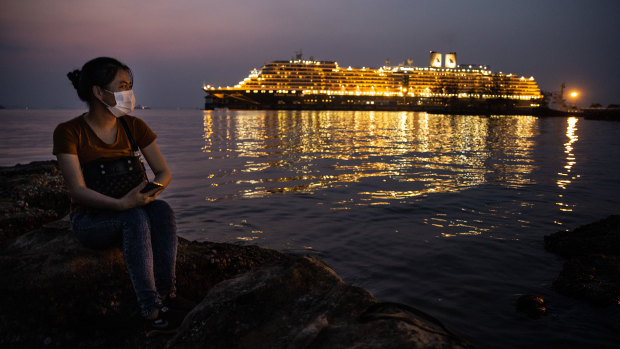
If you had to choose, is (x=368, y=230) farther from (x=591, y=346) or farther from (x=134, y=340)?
A: (x=134, y=340)

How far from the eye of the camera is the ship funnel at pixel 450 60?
12812 centimetres

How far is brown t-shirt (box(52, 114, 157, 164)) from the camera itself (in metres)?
2.79

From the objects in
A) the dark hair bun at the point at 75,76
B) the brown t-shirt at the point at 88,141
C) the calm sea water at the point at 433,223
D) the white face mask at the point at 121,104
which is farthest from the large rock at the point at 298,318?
the dark hair bun at the point at 75,76

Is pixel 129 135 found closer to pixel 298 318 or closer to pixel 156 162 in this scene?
pixel 156 162

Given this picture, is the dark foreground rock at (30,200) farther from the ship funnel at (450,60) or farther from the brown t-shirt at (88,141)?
the ship funnel at (450,60)

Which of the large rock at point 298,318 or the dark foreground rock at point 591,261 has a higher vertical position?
the large rock at point 298,318

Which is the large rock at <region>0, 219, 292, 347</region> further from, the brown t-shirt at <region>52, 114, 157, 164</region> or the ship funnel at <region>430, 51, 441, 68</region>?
the ship funnel at <region>430, 51, 441, 68</region>

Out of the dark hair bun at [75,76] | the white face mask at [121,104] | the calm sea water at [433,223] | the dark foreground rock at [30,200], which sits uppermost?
the dark hair bun at [75,76]

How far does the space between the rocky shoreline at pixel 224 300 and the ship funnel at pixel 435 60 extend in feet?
439

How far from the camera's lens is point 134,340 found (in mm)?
2691

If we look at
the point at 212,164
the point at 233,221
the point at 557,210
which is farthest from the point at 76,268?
the point at 212,164

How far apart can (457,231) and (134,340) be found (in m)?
5.21

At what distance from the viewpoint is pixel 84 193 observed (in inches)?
110

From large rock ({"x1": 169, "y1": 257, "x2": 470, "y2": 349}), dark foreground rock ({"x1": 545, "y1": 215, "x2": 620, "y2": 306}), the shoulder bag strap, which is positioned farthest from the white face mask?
dark foreground rock ({"x1": 545, "y1": 215, "x2": 620, "y2": 306})
